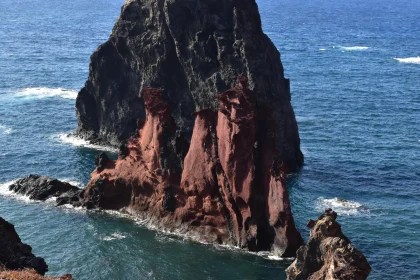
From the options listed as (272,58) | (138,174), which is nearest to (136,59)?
(272,58)

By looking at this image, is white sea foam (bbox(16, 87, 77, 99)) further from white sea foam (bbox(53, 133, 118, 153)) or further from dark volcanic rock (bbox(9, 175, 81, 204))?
dark volcanic rock (bbox(9, 175, 81, 204))

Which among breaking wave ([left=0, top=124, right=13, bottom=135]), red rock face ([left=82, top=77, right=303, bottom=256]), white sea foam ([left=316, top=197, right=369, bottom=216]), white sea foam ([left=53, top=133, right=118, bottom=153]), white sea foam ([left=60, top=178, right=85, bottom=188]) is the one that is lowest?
breaking wave ([left=0, top=124, right=13, bottom=135])

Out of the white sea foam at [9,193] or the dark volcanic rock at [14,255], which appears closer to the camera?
the dark volcanic rock at [14,255]

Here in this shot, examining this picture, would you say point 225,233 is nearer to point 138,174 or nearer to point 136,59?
point 138,174

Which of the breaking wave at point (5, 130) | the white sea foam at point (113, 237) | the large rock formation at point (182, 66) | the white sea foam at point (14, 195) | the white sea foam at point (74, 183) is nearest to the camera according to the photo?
the white sea foam at point (113, 237)

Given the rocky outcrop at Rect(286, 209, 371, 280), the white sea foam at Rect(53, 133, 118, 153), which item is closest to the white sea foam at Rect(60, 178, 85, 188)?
the white sea foam at Rect(53, 133, 118, 153)

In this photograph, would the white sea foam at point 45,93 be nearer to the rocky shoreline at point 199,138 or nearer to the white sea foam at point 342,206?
the rocky shoreline at point 199,138

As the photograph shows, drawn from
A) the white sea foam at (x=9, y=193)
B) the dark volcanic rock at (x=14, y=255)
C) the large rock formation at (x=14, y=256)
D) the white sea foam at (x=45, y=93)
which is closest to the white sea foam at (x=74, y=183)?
the white sea foam at (x=9, y=193)

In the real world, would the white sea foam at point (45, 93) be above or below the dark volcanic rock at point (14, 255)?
below

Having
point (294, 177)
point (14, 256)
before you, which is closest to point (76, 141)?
point (294, 177)
